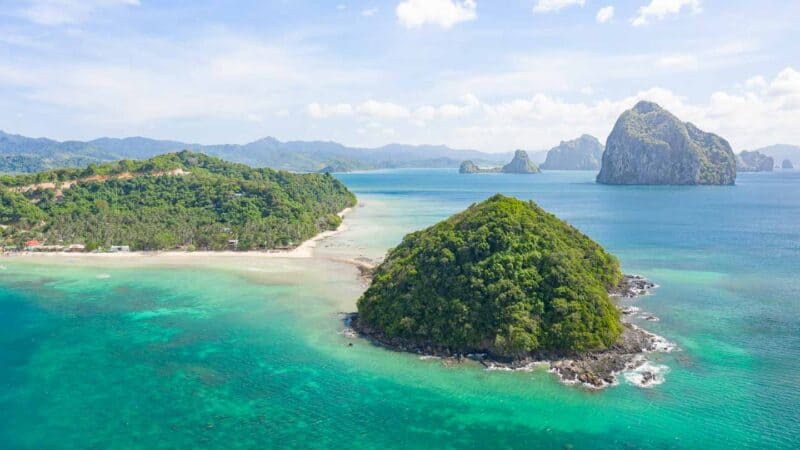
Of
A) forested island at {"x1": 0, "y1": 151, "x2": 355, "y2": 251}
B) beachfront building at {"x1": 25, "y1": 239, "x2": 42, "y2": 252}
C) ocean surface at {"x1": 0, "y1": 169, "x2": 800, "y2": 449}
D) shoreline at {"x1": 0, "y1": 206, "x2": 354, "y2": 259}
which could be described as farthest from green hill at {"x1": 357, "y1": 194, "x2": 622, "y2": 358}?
beachfront building at {"x1": 25, "y1": 239, "x2": 42, "y2": 252}

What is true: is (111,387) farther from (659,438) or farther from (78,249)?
(78,249)

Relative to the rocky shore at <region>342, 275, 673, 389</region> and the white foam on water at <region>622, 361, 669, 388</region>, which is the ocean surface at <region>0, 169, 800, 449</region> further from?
the rocky shore at <region>342, 275, 673, 389</region>

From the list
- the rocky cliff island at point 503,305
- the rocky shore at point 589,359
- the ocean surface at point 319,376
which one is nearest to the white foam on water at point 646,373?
the rocky shore at point 589,359

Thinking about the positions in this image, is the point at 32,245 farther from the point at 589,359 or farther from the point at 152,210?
the point at 589,359

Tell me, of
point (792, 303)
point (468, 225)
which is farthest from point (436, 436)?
point (792, 303)

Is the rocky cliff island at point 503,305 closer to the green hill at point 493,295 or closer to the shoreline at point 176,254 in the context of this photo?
the green hill at point 493,295
